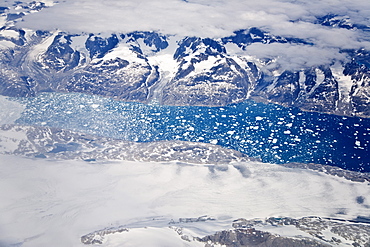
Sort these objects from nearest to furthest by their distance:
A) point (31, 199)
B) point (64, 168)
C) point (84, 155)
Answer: point (31, 199) < point (64, 168) < point (84, 155)

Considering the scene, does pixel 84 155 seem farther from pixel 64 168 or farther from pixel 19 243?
pixel 19 243

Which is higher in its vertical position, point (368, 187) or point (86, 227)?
point (368, 187)

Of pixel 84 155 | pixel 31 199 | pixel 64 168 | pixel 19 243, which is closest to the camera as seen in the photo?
pixel 19 243

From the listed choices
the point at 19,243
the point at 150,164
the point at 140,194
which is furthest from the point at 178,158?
the point at 19,243

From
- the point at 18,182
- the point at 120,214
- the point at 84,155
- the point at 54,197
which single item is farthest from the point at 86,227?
the point at 84,155

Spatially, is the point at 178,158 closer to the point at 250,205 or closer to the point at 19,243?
the point at 250,205

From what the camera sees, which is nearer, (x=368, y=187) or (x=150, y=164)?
(x=368, y=187)
